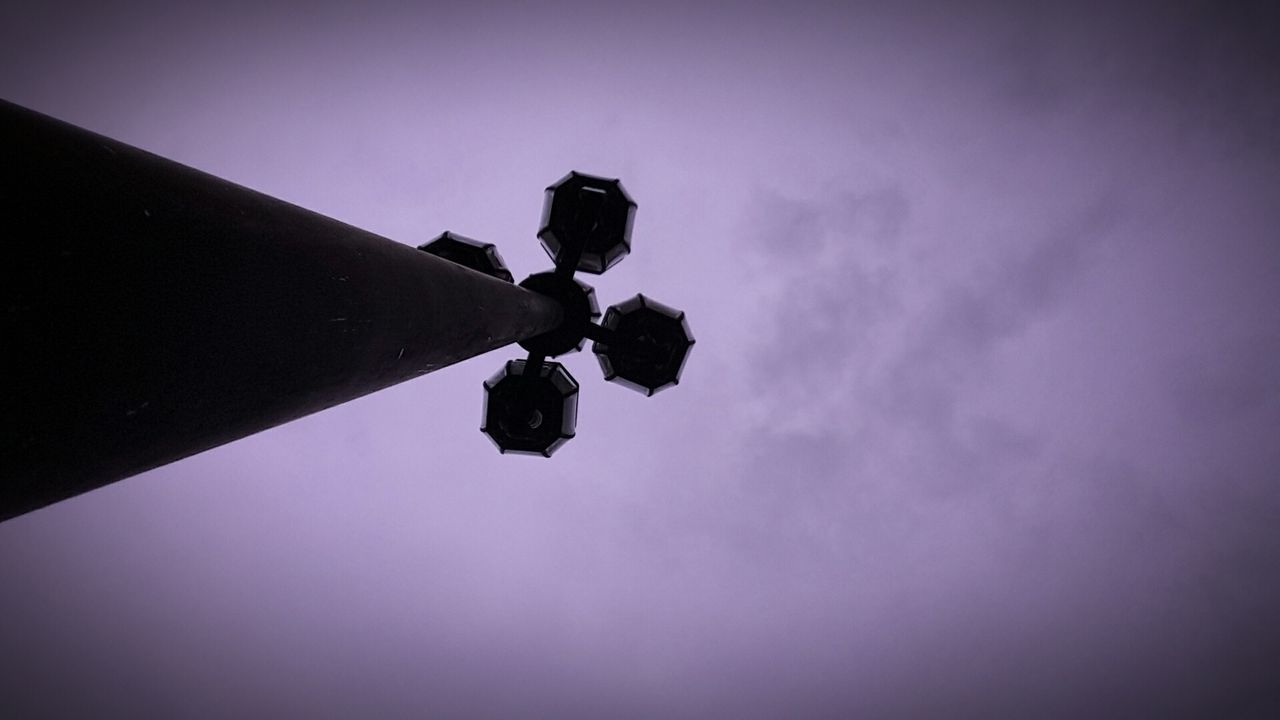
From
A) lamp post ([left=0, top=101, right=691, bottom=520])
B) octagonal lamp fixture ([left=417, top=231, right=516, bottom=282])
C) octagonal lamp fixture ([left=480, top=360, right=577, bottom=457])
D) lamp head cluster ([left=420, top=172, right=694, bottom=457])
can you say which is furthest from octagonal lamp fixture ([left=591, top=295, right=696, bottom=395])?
lamp post ([left=0, top=101, right=691, bottom=520])

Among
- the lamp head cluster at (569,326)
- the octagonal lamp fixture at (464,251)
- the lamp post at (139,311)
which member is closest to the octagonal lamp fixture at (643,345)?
the lamp head cluster at (569,326)

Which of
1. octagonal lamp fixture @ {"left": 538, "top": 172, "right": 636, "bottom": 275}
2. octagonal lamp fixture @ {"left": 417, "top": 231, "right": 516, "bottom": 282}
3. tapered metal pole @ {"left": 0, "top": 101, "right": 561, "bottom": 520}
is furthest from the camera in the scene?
octagonal lamp fixture @ {"left": 417, "top": 231, "right": 516, "bottom": 282}

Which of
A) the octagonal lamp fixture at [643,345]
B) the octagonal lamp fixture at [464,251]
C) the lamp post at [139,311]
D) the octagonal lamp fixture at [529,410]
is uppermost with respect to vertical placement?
the octagonal lamp fixture at [464,251]

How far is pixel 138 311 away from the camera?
1715 millimetres

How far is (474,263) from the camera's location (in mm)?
8945

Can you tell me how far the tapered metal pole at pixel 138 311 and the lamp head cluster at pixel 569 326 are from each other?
5960mm

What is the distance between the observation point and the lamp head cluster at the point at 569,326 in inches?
344

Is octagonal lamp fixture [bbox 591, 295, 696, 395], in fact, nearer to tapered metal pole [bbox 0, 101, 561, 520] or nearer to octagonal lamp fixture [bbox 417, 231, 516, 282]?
octagonal lamp fixture [bbox 417, 231, 516, 282]

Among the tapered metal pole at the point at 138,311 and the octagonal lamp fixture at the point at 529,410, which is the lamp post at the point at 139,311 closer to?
the tapered metal pole at the point at 138,311

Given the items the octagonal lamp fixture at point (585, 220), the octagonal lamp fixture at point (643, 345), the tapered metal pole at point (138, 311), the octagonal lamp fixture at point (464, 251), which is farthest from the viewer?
the octagonal lamp fixture at point (643, 345)

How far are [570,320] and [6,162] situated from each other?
23.7ft

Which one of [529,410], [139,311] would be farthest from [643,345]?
[139,311]

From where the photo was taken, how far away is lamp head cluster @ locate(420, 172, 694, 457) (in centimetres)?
873

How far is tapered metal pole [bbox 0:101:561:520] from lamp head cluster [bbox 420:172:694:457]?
19.6 ft
